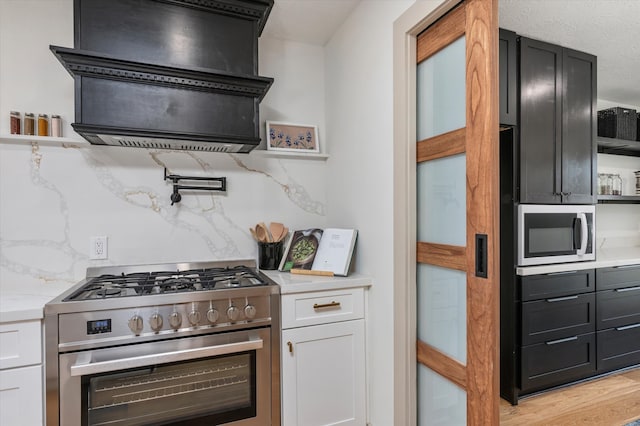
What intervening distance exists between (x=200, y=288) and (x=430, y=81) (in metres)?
1.43

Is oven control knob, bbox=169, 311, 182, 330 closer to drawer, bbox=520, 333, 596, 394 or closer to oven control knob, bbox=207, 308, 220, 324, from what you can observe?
oven control knob, bbox=207, 308, 220, 324

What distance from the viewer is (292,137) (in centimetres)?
243

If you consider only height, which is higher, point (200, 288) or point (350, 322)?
point (200, 288)

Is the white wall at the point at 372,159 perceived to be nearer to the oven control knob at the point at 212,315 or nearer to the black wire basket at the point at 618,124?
the oven control knob at the point at 212,315

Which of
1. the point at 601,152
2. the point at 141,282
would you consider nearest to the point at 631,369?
the point at 601,152

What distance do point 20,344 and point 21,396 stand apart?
21cm

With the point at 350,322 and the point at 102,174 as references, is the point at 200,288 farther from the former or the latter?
the point at 102,174

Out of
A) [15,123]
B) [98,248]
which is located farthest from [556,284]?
[15,123]

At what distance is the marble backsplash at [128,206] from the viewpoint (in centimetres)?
187

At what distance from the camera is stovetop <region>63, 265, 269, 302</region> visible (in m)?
1.58

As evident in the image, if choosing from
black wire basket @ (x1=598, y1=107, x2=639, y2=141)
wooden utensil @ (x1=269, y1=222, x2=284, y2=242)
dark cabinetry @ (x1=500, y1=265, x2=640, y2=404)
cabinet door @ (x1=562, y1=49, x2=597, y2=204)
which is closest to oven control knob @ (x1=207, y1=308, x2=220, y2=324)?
wooden utensil @ (x1=269, y1=222, x2=284, y2=242)

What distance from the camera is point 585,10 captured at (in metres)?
2.17

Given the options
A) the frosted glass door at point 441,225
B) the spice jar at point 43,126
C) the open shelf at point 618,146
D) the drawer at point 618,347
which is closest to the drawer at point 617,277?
the drawer at point 618,347

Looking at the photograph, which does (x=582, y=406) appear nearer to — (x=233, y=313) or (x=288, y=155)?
(x=233, y=313)
